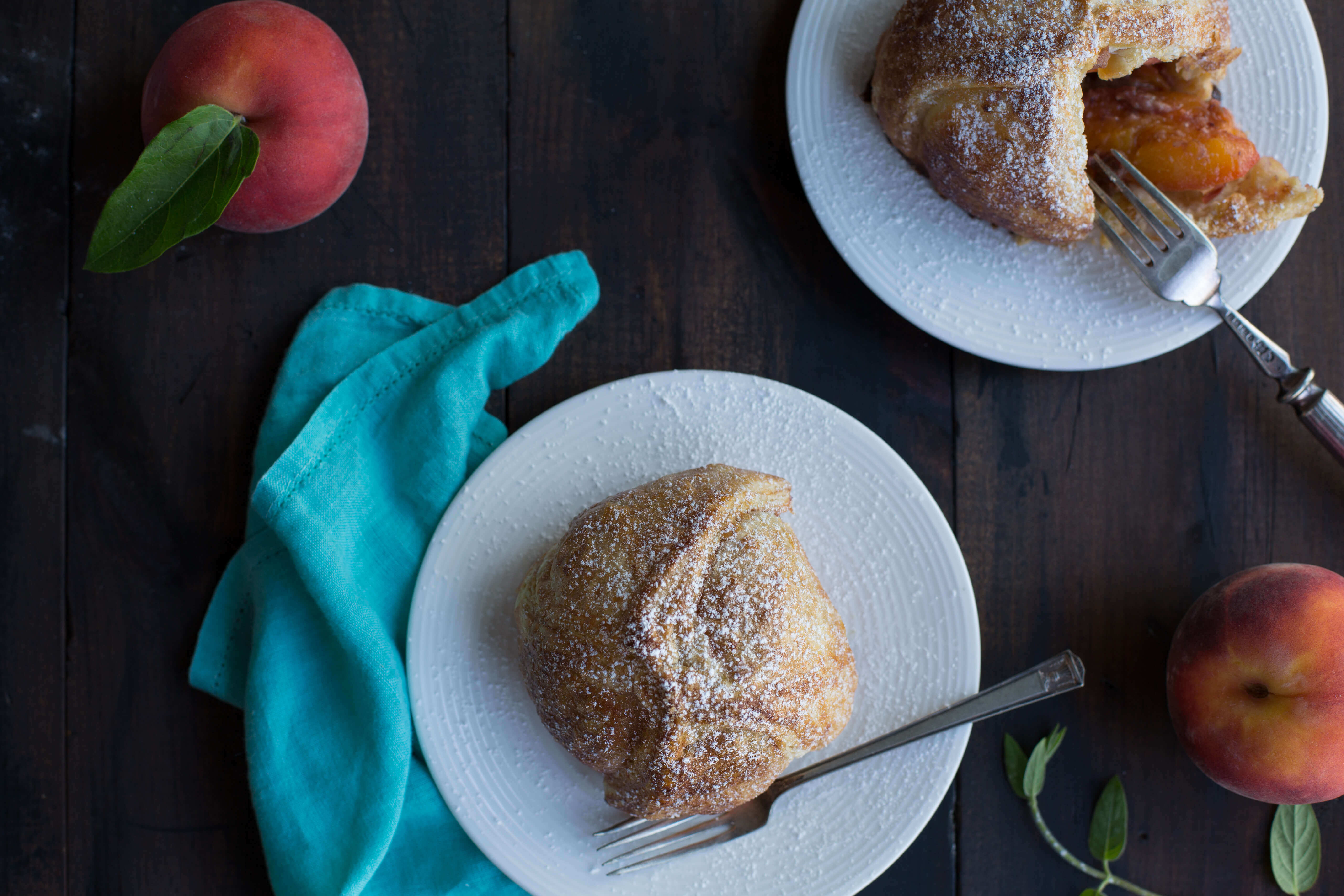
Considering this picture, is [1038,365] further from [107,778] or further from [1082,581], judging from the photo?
[107,778]

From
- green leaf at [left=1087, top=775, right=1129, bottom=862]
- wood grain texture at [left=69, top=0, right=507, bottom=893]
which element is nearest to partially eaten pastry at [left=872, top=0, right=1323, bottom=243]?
wood grain texture at [left=69, top=0, right=507, bottom=893]

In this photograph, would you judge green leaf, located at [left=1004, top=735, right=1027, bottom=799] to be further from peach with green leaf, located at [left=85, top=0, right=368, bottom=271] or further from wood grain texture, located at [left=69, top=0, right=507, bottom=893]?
peach with green leaf, located at [left=85, top=0, right=368, bottom=271]

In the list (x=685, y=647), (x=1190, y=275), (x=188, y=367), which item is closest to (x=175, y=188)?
(x=188, y=367)

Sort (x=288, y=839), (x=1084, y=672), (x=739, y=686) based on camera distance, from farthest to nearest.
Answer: (x=1084, y=672) → (x=288, y=839) → (x=739, y=686)

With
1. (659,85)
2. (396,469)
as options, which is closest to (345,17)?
(659,85)

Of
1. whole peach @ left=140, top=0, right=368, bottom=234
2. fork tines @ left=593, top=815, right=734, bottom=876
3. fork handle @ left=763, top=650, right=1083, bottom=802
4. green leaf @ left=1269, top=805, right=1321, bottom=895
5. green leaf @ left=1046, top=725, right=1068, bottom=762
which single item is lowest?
green leaf @ left=1269, top=805, right=1321, bottom=895
